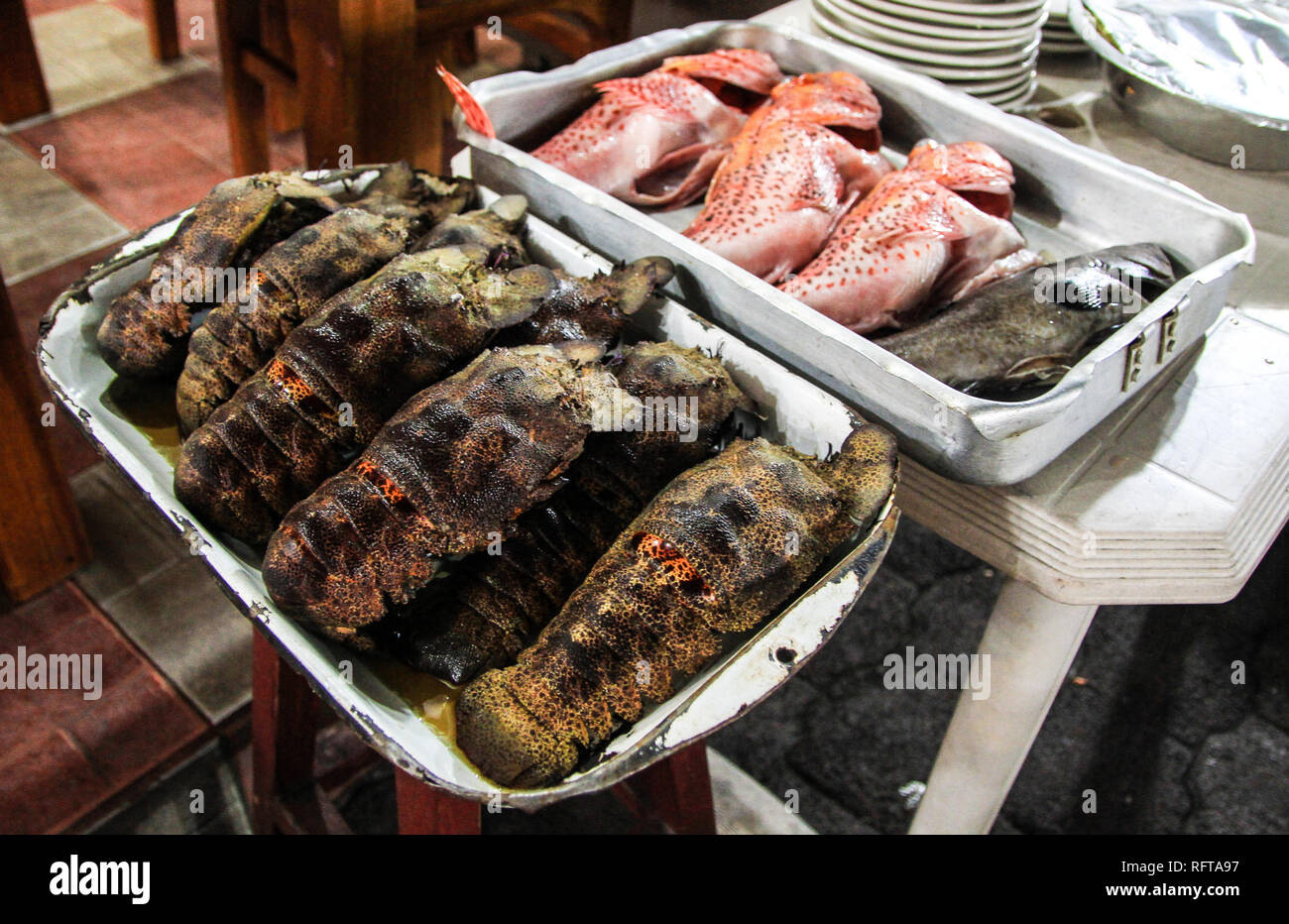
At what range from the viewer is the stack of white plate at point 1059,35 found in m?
2.51

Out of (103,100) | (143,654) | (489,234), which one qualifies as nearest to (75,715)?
(143,654)

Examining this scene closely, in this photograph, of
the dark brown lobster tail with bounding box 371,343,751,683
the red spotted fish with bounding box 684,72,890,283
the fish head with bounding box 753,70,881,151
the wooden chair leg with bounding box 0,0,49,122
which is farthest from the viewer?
the wooden chair leg with bounding box 0,0,49,122

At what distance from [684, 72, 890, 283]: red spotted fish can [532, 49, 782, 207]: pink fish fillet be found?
83mm

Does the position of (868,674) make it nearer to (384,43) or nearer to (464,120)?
(464,120)

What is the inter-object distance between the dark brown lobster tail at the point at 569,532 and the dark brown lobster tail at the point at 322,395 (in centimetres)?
22

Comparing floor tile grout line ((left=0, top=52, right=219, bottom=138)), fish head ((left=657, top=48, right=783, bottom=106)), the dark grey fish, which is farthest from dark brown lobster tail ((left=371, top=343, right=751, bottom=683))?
floor tile grout line ((left=0, top=52, right=219, bottom=138))

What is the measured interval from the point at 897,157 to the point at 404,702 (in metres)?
1.54

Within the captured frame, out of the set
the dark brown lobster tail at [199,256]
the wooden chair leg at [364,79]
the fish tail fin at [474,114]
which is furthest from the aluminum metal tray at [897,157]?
the wooden chair leg at [364,79]

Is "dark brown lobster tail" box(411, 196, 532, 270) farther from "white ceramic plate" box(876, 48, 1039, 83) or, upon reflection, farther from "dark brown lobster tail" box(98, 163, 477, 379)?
"white ceramic plate" box(876, 48, 1039, 83)

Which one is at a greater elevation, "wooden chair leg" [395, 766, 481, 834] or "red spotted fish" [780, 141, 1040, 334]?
"red spotted fish" [780, 141, 1040, 334]

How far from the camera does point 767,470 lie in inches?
45.7

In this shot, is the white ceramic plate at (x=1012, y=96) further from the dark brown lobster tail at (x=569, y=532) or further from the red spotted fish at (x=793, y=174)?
the dark brown lobster tail at (x=569, y=532)

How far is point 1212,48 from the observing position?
2.13 m

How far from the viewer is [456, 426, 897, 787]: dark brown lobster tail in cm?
103
